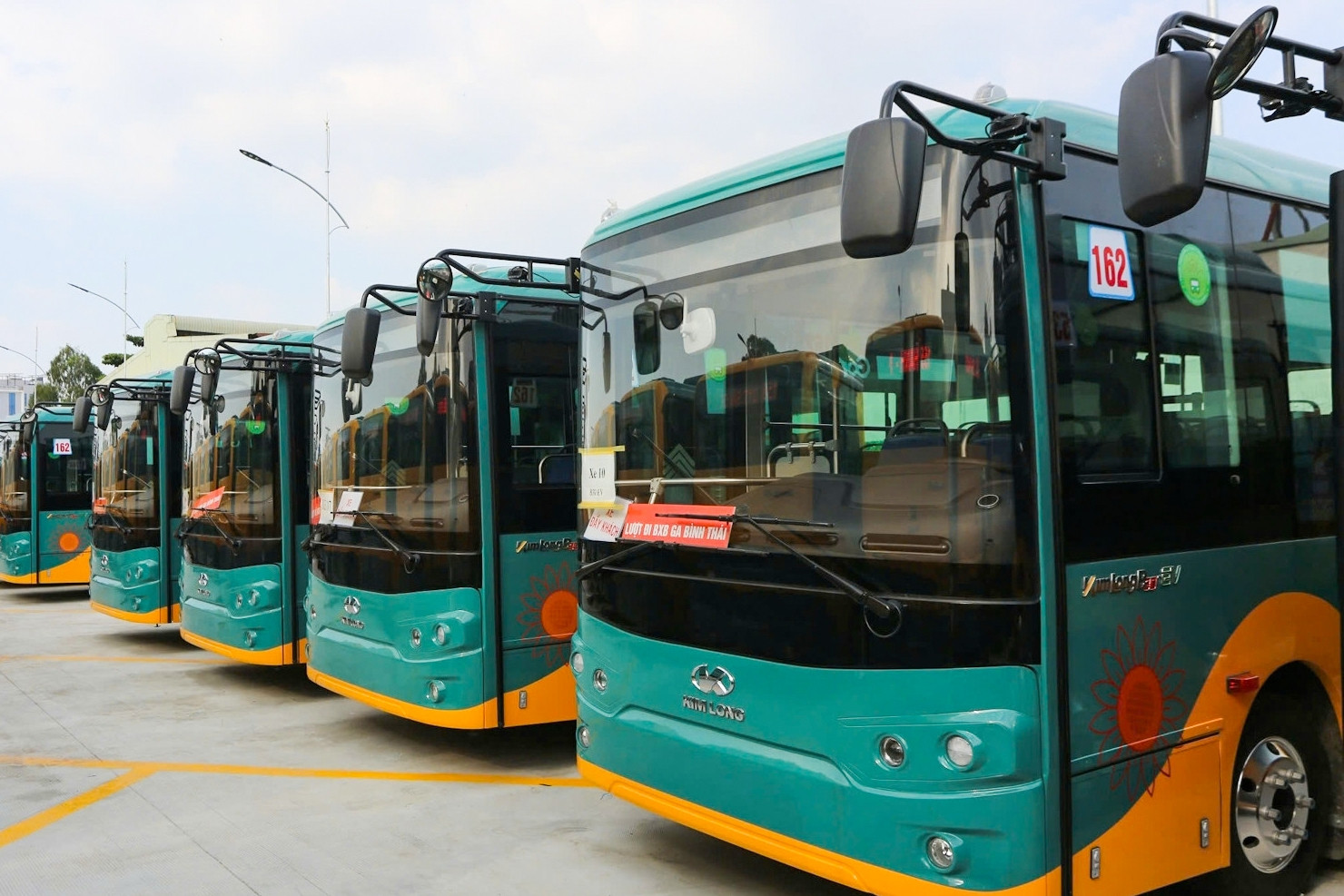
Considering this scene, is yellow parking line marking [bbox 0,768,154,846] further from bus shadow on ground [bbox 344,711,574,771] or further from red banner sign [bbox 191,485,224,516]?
red banner sign [bbox 191,485,224,516]

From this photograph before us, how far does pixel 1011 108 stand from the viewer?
401cm

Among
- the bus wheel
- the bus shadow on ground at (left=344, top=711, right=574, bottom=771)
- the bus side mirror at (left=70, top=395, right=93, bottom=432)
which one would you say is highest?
the bus side mirror at (left=70, top=395, right=93, bottom=432)

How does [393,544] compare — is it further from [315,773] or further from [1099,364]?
[1099,364]

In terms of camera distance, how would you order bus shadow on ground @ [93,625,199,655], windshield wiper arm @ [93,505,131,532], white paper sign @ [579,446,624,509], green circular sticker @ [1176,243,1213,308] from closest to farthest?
green circular sticker @ [1176,243,1213,308] → white paper sign @ [579,446,624,509] → windshield wiper arm @ [93,505,131,532] → bus shadow on ground @ [93,625,199,655]

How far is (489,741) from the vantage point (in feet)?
26.7

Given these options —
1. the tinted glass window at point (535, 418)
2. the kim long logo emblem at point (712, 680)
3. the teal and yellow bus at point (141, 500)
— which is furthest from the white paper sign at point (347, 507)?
the teal and yellow bus at point (141, 500)

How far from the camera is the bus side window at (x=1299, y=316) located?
4.75 m

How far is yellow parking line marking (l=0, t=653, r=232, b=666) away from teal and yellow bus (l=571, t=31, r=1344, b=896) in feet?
27.5

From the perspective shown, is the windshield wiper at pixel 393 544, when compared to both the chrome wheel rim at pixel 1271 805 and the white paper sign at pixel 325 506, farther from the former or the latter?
the chrome wheel rim at pixel 1271 805

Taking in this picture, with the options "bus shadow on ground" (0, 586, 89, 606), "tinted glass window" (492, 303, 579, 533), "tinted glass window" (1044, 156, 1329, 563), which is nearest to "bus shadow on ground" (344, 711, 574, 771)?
"tinted glass window" (492, 303, 579, 533)

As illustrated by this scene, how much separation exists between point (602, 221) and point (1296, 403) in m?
3.05

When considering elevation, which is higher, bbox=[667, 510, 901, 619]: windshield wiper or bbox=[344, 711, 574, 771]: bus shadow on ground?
bbox=[667, 510, 901, 619]: windshield wiper

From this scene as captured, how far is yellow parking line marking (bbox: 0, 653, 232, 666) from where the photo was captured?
12.2 m

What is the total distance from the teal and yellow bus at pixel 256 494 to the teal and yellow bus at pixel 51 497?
9.51 meters
